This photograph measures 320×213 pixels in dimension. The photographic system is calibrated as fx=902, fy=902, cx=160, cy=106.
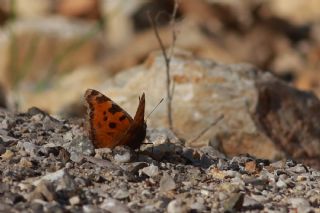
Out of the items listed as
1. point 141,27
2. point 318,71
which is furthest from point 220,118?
point 141,27

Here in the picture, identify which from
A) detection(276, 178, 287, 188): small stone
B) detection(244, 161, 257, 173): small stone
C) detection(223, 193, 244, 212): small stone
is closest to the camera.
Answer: detection(223, 193, 244, 212): small stone

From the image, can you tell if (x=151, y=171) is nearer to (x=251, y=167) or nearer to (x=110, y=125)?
(x=110, y=125)

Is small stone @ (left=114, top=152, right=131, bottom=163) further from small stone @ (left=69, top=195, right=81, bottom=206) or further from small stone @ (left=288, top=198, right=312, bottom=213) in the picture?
small stone @ (left=288, top=198, right=312, bottom=213)

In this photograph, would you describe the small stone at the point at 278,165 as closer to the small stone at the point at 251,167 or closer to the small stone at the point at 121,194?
the small stone at the point at 251,167

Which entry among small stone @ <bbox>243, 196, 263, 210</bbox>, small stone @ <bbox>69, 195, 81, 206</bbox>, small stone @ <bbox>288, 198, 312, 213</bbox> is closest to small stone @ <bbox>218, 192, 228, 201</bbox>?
small stone @ <bbox>243, 196, 263, 210</bbox>

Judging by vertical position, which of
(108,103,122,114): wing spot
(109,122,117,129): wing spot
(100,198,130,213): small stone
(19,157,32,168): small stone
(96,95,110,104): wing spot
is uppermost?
(96,95,110,104): wing spot

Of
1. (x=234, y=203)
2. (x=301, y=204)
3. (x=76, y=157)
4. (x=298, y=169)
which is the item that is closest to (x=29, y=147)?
(x=76, y=157)
